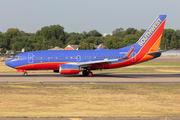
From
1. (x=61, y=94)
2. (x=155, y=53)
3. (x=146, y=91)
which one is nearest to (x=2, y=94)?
(x=61, y=94)

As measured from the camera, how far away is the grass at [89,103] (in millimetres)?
14781

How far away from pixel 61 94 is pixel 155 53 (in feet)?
69.2

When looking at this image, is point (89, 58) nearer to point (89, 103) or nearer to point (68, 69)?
point (68, 69)

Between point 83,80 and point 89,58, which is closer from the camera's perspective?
point 83,80

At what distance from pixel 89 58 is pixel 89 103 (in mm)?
20338

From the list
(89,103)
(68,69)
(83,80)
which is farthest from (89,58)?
(89,103)

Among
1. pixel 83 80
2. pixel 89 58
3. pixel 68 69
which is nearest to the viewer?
pixel 83 80

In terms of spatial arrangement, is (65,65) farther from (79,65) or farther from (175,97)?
(175,97)

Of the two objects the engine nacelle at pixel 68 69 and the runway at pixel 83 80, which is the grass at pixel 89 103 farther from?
the engine nacelle at pixel 68 69

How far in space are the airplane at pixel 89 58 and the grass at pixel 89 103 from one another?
43.3ft

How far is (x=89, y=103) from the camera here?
18.0 metres

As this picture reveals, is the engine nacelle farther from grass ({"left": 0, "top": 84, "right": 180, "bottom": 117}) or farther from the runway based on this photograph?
grass ({"left": 0, "top": 84, "right": 180, "bottom": 117})

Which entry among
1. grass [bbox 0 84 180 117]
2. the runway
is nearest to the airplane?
the runway

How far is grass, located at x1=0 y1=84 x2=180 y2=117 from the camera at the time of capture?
48.5 feet
